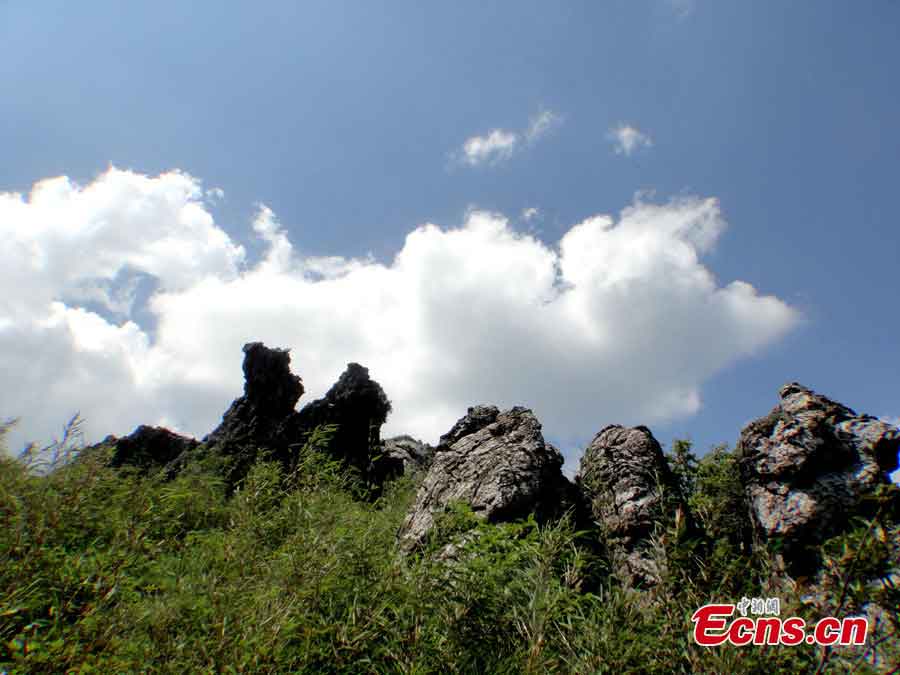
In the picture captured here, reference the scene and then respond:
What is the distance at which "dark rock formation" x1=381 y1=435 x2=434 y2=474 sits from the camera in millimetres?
20209

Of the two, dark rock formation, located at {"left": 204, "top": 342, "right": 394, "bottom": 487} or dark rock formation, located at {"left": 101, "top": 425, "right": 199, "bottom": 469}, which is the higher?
dark rock formation, located at {"left": 204, "top": 342, "right": 394, "bottom": 487}

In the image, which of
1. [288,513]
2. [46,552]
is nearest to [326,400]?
[288,513]

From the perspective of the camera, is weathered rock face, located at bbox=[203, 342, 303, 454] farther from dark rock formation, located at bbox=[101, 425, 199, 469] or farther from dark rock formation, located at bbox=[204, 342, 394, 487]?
dark rock formation, located at bbox=[101, 425, 199, 469]

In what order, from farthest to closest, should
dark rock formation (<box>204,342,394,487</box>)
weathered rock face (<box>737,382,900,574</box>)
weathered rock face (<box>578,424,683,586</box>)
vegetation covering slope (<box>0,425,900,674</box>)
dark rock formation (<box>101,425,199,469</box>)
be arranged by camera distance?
dark rock formation (<box>101,425,199,469</box>) < dark rock formation (<box>204,342,394,487</box>) < weathered rock face (<box>737,382,900,574</box>) < weathered rock face (<box>578,424,683,586</box>) < vegetation covering slope (<box>0,425,900,674</box>)

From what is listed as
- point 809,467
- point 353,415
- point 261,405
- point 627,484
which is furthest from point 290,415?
point 809,467

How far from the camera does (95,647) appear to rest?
3.22 m

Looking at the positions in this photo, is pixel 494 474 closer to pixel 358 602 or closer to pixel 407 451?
pixel 358 602

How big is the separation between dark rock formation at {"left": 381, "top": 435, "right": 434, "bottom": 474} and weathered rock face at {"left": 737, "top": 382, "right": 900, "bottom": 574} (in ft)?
39.6

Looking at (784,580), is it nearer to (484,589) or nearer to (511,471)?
(484,589)

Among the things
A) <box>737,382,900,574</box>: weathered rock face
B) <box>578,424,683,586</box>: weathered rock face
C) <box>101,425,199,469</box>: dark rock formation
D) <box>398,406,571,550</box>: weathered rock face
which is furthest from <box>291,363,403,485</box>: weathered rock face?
<box>737,382,900,574</box>: weathered rock face

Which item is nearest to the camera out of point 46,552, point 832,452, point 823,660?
point 823,660

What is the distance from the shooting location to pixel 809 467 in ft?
32.3

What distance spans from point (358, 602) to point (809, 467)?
970 centimetres

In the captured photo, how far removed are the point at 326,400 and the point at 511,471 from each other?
1268 centimetres
